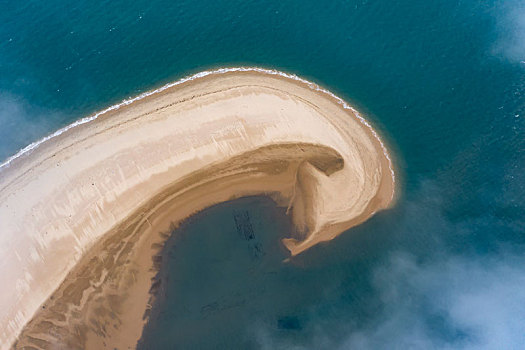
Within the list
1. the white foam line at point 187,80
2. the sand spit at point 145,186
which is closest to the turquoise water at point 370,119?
the white foam line at point 187,80

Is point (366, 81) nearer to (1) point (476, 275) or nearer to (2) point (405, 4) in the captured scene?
(2) point (405, 4)

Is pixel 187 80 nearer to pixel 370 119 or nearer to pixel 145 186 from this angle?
pixel 145 186

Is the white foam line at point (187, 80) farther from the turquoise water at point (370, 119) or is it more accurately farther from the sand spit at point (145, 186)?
the turquoise water at point (370, 119)

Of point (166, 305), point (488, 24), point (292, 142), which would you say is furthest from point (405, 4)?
point (166, 305)

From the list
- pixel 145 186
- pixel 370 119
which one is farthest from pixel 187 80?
pixel 370 119

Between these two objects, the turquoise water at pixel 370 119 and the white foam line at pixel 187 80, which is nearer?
the turquoise water at pixel 370 119

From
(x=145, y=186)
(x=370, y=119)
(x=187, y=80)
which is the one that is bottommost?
(x=370, y=119)
